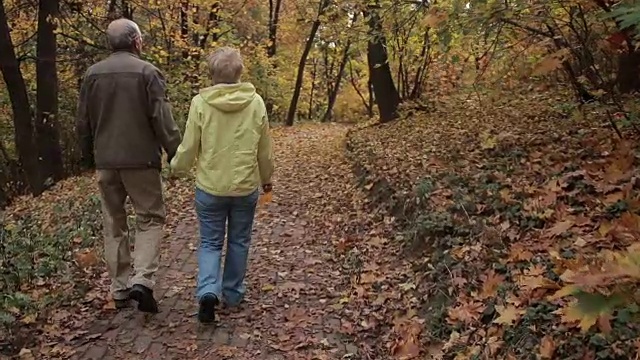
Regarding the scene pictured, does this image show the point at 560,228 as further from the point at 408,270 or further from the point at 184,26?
the point at 184,26

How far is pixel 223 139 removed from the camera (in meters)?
4.81

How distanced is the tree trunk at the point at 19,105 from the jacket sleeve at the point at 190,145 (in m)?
9.73

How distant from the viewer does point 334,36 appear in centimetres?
1184

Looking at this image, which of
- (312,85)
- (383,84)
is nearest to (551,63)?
(383,84)

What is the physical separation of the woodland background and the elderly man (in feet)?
3.42

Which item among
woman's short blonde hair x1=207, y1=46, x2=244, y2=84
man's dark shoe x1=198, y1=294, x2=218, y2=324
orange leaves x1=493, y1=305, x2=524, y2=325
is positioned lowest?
man's dark shoe x1=198, y1=294, x2=218, y2=324

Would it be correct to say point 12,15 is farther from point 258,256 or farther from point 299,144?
point 258,256

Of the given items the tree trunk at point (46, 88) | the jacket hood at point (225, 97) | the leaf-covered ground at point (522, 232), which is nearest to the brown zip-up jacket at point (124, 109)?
the jacket hood at point (225, 97)

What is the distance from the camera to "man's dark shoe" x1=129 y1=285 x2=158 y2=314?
4.94m

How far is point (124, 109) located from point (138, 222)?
3.16 feet

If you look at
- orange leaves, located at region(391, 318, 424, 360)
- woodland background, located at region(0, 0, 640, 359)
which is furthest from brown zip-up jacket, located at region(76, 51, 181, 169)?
orange leaves, located at region(391, 318, 424, 360)

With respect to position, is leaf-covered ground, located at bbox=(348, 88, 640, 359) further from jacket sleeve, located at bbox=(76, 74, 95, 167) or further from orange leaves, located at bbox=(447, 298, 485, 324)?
jacket sleeve, located at bbox=(76, 74, 95, 167)

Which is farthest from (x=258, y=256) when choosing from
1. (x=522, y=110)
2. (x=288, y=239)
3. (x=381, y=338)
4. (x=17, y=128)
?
(x=17, y=128)

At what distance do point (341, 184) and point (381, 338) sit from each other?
243 inches
